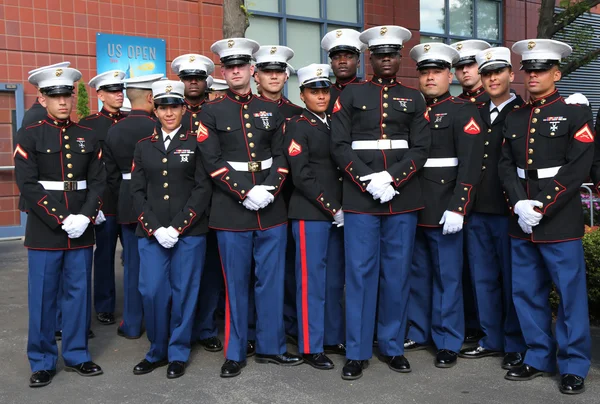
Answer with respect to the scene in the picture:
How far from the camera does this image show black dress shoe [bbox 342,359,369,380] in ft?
14.2

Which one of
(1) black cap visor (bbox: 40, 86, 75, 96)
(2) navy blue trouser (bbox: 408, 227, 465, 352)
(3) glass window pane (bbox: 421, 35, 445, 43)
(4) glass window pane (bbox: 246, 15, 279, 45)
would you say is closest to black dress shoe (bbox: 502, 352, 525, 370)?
(2) navy blue trouser (bbox: 408, 227, 465, 352)

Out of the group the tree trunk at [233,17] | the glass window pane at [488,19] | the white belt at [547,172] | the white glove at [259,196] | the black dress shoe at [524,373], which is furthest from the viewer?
the glass window pane at [488,19]

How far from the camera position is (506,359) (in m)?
4.51

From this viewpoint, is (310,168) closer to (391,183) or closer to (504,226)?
(391,183)

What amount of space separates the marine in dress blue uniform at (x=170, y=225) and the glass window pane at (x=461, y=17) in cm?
1255

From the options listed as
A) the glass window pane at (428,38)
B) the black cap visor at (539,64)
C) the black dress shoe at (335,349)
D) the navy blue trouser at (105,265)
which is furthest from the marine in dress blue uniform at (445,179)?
the glass window pane at (428,38)

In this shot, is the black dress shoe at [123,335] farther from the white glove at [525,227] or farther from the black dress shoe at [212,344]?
the white glove at [525,227]

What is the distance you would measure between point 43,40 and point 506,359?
895 centimetres

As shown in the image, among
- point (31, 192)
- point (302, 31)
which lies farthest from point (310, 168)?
point (302, 31)

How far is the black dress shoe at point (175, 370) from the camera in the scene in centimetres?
441

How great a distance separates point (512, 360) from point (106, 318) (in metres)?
3.49

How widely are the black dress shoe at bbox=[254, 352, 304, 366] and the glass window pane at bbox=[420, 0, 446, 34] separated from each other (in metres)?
12.0

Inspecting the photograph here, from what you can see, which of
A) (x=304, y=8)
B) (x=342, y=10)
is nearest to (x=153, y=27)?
(x=304, y=8)

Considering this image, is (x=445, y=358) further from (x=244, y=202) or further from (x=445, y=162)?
(x=244, y=202)
